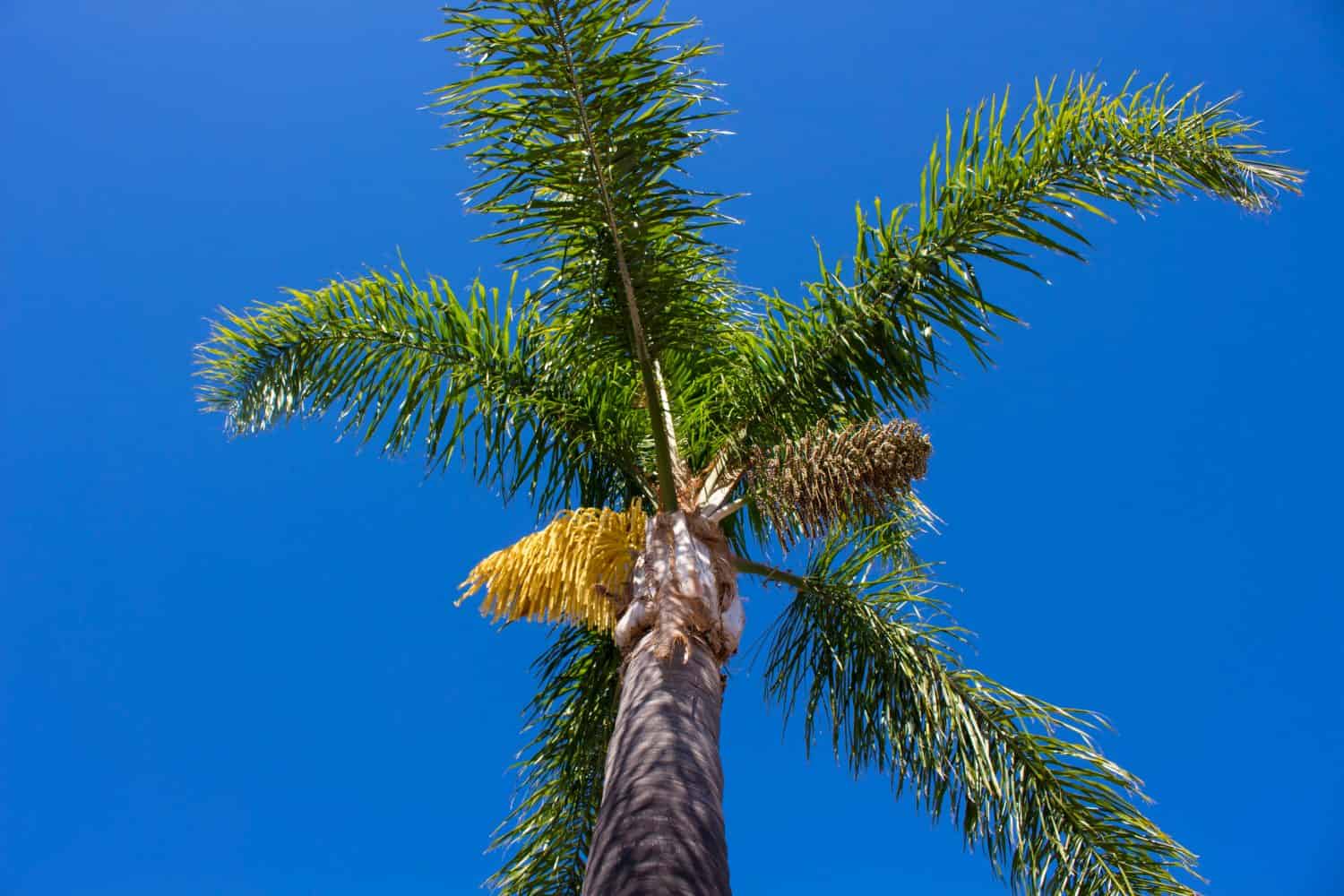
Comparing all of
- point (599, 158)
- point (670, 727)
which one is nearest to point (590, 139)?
point (599, 158)

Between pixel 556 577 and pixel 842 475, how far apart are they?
1719mm

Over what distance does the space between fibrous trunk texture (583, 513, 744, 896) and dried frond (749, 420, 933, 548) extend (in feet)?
1.78

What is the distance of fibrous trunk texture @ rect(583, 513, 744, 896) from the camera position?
3.33m

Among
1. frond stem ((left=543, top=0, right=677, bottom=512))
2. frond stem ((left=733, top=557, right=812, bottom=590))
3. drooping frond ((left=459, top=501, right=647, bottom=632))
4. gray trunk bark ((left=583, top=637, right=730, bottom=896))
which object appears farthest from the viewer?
frond stem ((left=733, top=557, right=812, bottom=590))

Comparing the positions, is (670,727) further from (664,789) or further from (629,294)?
(629,294)

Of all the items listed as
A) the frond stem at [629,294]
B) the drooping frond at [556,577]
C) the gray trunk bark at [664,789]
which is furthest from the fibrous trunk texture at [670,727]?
the frond stem at [629,294]

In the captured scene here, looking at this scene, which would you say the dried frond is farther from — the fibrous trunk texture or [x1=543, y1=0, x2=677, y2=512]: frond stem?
[x1=543, y1=0, x2=677, y2=512]: frond stem

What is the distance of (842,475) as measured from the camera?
4887mm

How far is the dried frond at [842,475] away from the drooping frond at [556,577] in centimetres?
98

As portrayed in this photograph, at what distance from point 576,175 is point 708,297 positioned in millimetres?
2351

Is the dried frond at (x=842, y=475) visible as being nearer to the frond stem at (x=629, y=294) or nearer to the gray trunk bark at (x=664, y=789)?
the frond stem at (x=629, y=294)

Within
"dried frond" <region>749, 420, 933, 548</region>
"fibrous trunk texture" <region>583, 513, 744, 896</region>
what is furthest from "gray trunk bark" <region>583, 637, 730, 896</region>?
"dried frond" <region>749, 420, 933, 548</region>

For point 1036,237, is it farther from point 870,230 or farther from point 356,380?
point 356,380

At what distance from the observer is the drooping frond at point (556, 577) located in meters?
5.06
